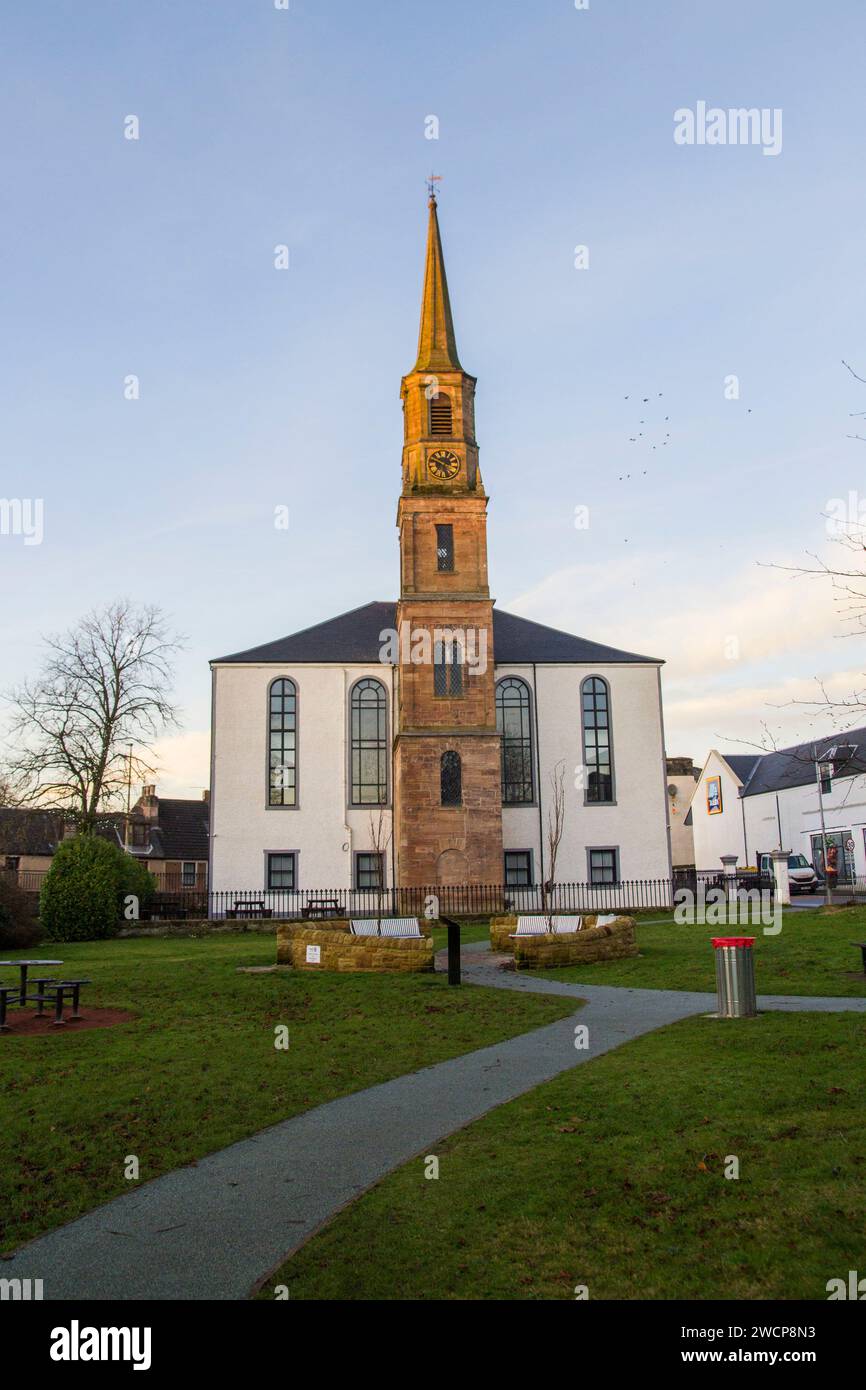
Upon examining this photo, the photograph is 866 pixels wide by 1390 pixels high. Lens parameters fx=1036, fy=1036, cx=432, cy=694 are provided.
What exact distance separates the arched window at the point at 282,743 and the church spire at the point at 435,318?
47.6 ft

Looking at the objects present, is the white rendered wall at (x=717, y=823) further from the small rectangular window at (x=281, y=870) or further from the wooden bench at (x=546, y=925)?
the wooden bench at (x=546, y=925)

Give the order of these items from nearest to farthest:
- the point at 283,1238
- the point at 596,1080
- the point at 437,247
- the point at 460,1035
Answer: the point at 283,1238 → the point at 596,1080 → the point at 460,1035 → the point at 437,247

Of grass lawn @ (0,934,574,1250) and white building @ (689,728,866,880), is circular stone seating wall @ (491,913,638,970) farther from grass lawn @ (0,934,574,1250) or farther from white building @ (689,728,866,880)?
white building @ (689,728,866,880)

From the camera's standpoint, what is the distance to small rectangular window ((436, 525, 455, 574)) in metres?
40.8

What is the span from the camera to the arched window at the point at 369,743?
136ft

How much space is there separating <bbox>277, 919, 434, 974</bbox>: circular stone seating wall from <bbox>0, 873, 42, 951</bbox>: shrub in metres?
11.6

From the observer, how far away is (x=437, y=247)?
45.1 metres

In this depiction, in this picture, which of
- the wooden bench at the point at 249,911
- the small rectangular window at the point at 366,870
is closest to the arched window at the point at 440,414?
the small rectangular window at the point at 366,870

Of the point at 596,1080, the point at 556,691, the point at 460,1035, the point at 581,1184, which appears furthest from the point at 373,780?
the point at 581,1184

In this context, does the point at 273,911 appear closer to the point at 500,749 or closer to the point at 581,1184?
the point at 500,749

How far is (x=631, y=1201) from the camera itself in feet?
22.7

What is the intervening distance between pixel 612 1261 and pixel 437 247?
148 ft

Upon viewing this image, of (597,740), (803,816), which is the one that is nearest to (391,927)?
(597,740)

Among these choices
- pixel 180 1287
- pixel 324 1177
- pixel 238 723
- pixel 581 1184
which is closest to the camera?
pixel 180 1287
